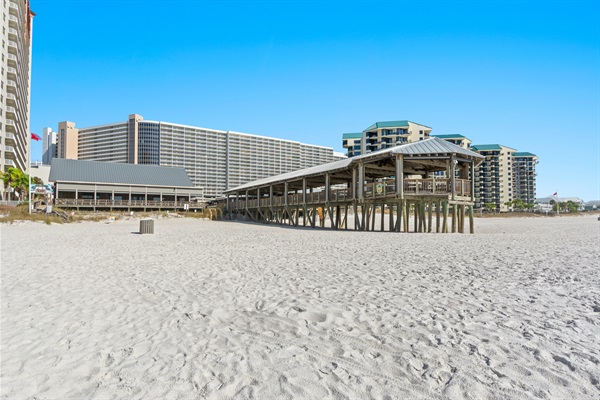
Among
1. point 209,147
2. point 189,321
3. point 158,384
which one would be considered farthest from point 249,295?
point 209,147

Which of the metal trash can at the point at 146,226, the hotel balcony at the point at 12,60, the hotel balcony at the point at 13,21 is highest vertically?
the hotel balcony at the point at 13,21

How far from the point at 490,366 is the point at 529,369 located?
30cm

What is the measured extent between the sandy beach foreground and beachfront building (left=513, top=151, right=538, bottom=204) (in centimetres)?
12556

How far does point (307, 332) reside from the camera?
4.03m

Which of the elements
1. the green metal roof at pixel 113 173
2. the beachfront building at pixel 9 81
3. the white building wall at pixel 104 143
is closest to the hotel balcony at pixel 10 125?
the beachfront building at pixel 9 81

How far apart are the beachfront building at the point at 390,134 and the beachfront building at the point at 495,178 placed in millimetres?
27391

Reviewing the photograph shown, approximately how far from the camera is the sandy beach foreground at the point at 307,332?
9.50 ft

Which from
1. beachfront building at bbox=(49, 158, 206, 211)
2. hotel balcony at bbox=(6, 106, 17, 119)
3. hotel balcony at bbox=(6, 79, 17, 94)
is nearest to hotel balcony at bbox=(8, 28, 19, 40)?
hotel balcony at bbox=(6, 79, 17, 94)

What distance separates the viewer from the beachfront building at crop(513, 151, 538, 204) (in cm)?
11425

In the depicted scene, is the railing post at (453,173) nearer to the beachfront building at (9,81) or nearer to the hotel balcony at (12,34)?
the beachfront building at (9,81)

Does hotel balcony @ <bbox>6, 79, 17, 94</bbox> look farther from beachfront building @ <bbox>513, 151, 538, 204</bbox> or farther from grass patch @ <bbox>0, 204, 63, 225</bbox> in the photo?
beachfront building @ <bbox>513, 151, 538, 204</bbox>

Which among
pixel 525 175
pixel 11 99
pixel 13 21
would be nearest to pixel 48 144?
pixel 13 21

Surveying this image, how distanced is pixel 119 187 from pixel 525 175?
117 metres

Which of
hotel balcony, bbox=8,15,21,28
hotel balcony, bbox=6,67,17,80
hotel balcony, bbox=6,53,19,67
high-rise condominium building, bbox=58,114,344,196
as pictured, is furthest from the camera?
high-rise condominium building, bbox=58,114,344,196
